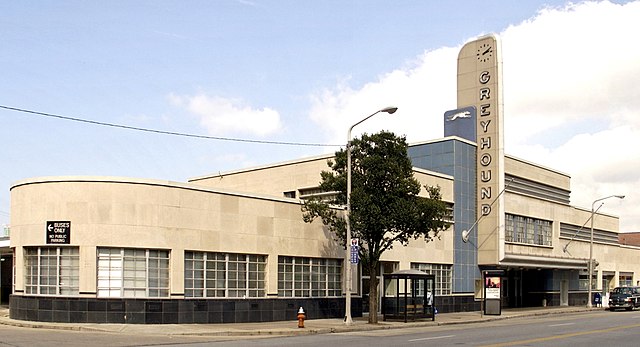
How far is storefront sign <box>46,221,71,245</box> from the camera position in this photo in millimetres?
31016

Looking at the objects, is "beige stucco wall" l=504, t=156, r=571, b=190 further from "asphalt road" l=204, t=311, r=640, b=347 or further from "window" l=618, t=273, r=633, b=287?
"asphalt road" l=204, t=311, r=640, b=347

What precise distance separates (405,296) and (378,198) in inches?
240

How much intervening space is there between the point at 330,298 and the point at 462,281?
13648mm

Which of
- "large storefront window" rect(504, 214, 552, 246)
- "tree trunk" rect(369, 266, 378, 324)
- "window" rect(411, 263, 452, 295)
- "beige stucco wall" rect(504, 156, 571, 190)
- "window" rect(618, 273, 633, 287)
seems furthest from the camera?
"window" rect(618, 273, 633, 287)

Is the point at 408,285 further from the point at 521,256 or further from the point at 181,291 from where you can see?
the point at 521,256

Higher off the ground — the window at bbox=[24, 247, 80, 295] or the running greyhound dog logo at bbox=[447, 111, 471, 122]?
the running greyhound dog logo at bbox=[447, 111, 471, 122]

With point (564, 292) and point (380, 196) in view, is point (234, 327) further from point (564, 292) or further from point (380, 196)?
point (564, 292)

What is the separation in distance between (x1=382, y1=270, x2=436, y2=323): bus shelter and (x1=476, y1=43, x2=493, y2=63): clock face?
18.1 metres

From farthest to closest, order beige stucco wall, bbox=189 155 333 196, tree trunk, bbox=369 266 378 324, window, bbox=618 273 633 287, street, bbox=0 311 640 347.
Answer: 1. window, bbox=618 273 633 287
2. beige stucco wall, bbox=189 155 333 196
3. tree trunk, bbox=369 266 378 324
4. street, bbox=0 311 640 347

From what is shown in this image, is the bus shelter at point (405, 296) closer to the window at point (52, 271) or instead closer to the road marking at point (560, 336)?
the road marking at point (560, 336)

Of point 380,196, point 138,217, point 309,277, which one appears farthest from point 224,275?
point 380,196

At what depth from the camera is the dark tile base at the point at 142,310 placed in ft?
100

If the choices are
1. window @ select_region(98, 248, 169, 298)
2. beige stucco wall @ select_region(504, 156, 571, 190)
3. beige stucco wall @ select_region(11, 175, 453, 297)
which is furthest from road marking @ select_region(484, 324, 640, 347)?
beige stucco wall @ select_region(504, 156, 571, 190)

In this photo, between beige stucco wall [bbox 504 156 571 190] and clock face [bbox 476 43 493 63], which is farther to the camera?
beige stucco wall [bbox 504 156 571 190]
